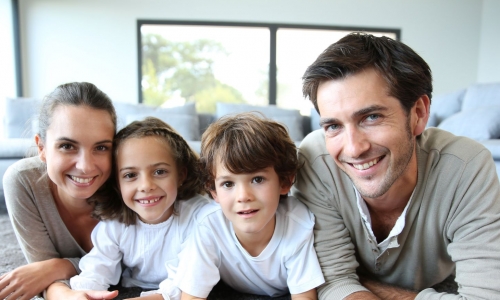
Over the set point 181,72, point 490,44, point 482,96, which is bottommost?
point 482,96

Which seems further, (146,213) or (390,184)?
(146,213)

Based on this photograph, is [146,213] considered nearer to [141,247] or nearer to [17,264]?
[141,247]

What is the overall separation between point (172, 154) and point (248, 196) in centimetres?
38

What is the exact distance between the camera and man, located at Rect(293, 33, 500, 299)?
988 millimetres

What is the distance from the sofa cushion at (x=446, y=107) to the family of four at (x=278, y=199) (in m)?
2.93

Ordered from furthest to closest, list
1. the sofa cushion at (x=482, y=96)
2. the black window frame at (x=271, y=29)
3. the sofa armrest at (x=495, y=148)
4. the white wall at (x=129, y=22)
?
the black window frame at (x=271, y=29), the white wall at (x=129, y=22), the sofa cushion at (x=482, y=96), the sofa armrest at (x=495, y=148)

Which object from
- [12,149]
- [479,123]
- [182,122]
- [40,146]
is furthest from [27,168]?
[479,123]

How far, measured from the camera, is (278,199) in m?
1.17

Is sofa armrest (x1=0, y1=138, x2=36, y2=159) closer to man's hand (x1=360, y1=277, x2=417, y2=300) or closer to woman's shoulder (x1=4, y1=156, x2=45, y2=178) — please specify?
woman's shoulder (x1=4, y1=156, x2=45, y2=178)

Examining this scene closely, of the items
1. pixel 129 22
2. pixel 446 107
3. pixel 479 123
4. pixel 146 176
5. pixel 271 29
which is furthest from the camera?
pixel 271 29

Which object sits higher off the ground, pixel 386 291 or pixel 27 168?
pixel 27 168

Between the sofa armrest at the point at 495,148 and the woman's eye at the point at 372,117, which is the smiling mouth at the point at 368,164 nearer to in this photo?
the woman's eye at the point at 372,117

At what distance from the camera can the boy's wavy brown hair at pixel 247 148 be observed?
1106 millimetres

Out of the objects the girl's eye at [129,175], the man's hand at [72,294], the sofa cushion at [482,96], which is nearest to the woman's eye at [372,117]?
the girl's eye at [129,175]
